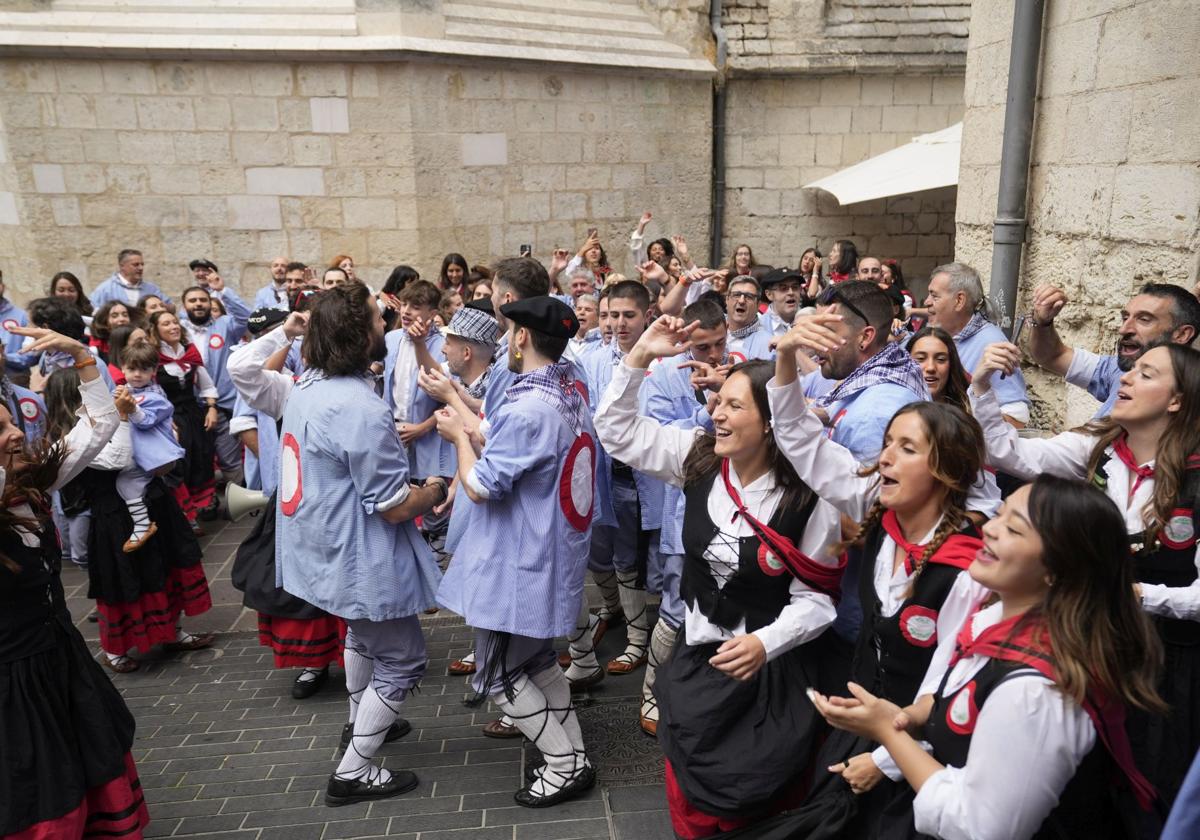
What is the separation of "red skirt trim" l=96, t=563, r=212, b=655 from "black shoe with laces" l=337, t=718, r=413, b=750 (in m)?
1.52

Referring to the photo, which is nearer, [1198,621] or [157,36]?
[1198,621]

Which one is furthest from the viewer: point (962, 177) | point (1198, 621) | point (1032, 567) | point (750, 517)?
point (962, 177)

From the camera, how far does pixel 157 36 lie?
394 inches

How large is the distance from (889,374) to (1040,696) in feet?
5.75

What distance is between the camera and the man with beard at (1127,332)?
3703 millimetres

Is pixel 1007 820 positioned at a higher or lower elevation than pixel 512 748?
higher

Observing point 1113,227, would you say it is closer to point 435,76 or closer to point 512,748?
point 512,748

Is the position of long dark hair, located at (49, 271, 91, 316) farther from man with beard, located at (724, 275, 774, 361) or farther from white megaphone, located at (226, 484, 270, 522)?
man with beard, located at (724, 275, 774, 361)

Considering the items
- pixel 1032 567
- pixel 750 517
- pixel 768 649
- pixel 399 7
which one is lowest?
pixel 768 649

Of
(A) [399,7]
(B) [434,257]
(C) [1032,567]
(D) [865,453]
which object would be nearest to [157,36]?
(A) [399,7]

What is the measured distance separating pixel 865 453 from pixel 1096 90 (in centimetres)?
343

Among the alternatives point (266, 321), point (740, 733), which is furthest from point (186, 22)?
point (740, 733)

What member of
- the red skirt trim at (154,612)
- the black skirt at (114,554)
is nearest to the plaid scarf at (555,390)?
the black skirt at (114,554)

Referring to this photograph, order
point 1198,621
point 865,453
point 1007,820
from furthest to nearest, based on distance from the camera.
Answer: point 865,453
point 1198,621
point 1007,820
